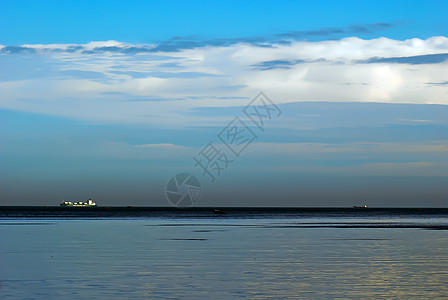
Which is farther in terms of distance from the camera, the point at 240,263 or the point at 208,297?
the point at 240,263

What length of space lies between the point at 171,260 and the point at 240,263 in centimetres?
546

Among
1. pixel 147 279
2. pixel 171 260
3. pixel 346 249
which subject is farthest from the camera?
pixel 346 249

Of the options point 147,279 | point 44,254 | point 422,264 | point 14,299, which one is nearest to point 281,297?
point 147,279

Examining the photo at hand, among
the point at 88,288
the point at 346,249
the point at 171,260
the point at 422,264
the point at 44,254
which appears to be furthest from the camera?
the point at 346,249

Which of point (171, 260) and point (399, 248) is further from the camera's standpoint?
point (399, 248)

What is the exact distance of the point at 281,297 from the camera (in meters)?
30.4

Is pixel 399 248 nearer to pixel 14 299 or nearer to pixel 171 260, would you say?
pixel 171 260

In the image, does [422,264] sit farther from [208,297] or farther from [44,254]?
[44,254]

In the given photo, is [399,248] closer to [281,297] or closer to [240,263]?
[240,263]

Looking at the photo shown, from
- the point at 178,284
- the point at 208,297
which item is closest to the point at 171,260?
the point at 178,284

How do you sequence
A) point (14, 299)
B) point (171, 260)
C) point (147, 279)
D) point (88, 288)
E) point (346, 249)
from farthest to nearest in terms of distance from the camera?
point (346, 249), point (171, 260), point (147, 279), point (88, 288), point (14, 299)

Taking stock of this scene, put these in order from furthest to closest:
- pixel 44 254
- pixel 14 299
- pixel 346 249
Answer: pixel 346 249 → pixel 44 254 → pixel 14 299

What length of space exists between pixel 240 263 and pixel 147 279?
32.7 ft

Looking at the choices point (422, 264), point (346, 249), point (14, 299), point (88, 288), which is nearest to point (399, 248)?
point (346, 249)
